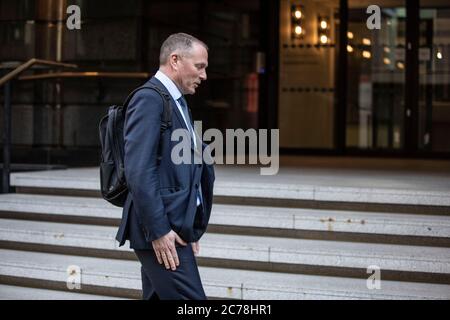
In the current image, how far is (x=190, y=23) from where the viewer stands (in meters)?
10.6

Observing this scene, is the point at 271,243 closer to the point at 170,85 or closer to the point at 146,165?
the point at 170,85

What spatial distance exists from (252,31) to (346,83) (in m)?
1.67

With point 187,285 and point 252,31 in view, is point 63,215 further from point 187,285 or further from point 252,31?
point 252,31

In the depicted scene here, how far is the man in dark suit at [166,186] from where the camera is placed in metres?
3.21

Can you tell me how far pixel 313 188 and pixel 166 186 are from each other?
343 centimetres

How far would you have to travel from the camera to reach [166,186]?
3314 mm

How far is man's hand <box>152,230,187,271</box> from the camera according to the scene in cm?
322

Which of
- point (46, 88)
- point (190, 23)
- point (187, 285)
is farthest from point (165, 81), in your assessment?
point (190, 23)

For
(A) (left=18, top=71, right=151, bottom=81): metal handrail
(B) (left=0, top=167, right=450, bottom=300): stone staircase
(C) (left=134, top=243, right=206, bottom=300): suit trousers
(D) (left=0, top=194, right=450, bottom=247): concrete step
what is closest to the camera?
(C) (left=134, top=243, right=206, bottom=300): suit trousers

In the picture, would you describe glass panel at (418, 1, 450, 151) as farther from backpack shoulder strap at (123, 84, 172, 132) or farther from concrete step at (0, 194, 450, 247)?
backpack shoulder strap at (123, 84, 172, 132)

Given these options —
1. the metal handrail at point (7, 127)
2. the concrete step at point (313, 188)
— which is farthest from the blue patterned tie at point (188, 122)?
the metal handrail at point (7, 127)

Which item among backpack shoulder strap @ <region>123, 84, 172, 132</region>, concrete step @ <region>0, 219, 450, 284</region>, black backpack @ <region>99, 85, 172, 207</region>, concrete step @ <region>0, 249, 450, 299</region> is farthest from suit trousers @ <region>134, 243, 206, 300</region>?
concrete step @ <region>0, 219, 450, 284</region>

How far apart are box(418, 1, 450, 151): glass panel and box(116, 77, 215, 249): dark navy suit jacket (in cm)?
856

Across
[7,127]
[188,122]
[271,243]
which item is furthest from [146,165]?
[7,127]
